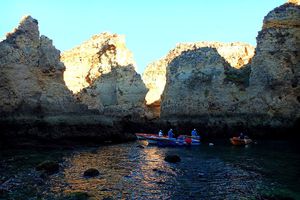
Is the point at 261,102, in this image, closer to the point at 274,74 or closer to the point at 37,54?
the point at 274,74

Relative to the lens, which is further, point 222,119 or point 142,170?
point 222,119

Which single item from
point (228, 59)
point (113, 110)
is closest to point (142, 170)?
point (113, 110)

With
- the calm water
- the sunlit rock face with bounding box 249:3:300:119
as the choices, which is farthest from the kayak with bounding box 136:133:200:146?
the sunlit rock face with bounding box 249:3:300:119

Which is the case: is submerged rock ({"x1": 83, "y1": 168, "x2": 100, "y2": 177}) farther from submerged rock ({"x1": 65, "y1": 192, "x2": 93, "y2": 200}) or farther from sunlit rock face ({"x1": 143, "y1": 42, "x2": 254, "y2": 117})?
sunlit rock face ({"x1": 143, "y1": 42, "x2": 254, "y2": 117})

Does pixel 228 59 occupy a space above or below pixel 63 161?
above

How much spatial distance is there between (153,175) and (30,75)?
22.3 m

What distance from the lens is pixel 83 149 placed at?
38.8 m

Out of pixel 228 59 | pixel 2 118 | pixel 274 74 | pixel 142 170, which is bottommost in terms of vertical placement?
pixel 142 170

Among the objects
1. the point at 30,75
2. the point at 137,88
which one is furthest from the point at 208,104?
the point at 30,75

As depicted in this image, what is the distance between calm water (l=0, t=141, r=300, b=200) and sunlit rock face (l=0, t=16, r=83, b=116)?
7.47 metres

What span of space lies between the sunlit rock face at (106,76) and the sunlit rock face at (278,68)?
1839cm

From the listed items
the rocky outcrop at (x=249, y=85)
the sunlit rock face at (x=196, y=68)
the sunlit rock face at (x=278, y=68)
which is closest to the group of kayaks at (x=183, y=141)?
the rocky outcrop at (x=249, y=85)

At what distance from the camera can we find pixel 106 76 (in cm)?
6606

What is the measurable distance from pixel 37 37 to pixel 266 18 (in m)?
32.6
